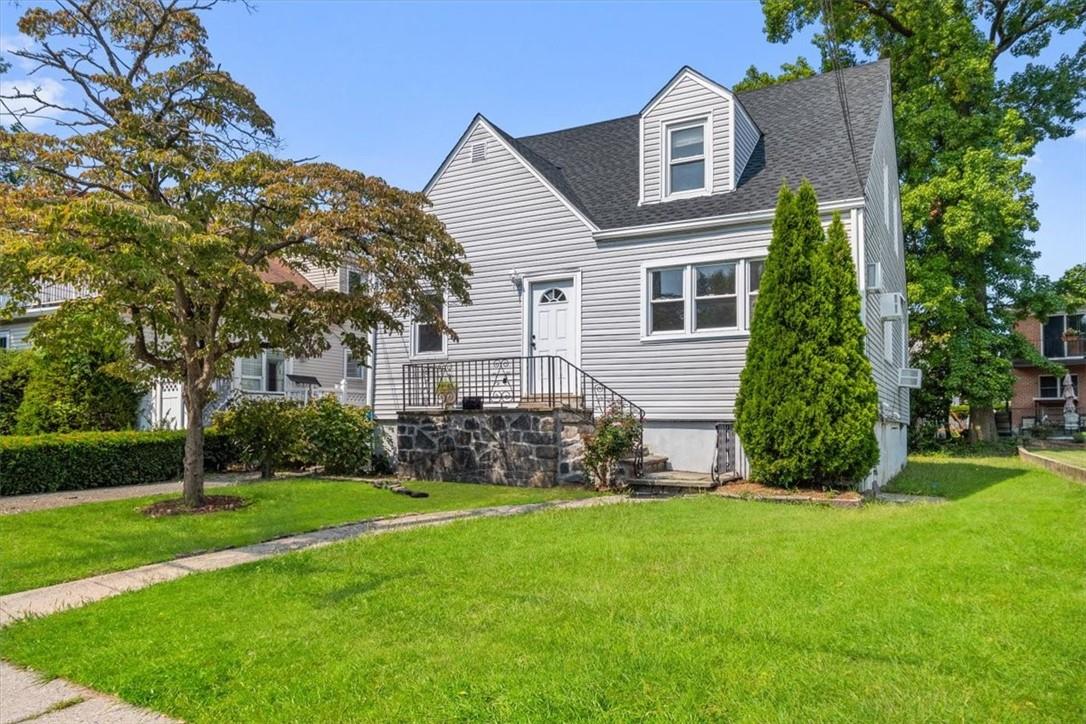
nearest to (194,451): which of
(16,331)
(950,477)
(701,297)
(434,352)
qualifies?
(434,352)

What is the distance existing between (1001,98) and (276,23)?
854 inches

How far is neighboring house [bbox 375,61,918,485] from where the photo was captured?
11555mm

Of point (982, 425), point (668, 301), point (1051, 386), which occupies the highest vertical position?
point (668, 301)

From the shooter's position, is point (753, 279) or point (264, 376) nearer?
point (753, 279)

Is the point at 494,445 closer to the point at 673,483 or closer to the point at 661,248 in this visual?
the point at 673,483

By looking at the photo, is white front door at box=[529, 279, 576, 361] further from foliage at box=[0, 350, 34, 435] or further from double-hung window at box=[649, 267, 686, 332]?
foliage at box=[0, 350, 34, 435]

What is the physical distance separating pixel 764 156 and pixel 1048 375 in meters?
28.3

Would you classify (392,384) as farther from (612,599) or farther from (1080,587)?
(1080,587)

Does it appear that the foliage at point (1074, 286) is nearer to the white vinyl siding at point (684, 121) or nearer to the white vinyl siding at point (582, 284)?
the white vinyl siding at point (582, 284)

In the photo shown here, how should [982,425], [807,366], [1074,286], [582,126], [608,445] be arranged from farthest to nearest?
1. [982,425]
2. [1074,286]
3. [582,126]
4. [608,445]
5. [807,366]

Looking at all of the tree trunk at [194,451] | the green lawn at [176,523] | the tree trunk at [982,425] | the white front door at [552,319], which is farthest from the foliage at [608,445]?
the tree trunk at [982,425]

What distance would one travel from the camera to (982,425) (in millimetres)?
21438

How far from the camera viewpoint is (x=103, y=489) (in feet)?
37.1

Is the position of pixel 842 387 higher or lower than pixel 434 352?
lower
